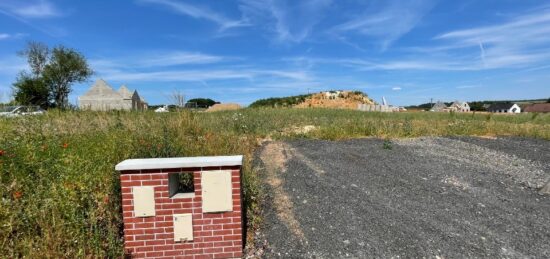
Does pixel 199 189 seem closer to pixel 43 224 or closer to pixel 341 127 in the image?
pixel 43 224

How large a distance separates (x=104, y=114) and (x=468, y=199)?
30.7ft

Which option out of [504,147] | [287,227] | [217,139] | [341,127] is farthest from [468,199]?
[341,127]

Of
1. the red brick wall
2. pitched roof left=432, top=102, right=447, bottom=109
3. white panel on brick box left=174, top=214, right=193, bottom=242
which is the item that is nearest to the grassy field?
the red brick wall

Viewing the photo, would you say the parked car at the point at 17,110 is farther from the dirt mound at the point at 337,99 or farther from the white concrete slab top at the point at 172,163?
the dirt mound at the point at 337,99

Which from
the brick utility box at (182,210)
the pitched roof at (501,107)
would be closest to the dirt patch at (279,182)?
the brick utility box at (182,210)

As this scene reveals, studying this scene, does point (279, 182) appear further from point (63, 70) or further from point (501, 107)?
point (501, 107)

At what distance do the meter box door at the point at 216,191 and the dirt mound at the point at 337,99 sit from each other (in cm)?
3884

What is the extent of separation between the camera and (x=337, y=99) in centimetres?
4425

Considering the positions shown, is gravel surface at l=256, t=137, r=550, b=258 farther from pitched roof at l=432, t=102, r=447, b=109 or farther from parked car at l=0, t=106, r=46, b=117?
pitched roof at l=432, t=102, r=447, b=109

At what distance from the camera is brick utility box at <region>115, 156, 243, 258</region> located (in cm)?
330

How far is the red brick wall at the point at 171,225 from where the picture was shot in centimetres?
331

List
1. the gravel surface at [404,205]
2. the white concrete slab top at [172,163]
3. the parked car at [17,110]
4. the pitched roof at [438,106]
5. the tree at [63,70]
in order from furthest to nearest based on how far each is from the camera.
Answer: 1. the pitched roof at [438,106]
2. the tree at [63,70]
3. the parked car at [17,110]
4. the gravel surface at [404,205]
5. the white concrete slab top at [172,163]

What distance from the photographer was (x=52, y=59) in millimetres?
39812

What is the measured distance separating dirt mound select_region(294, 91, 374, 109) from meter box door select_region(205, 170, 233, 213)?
38.8 m
